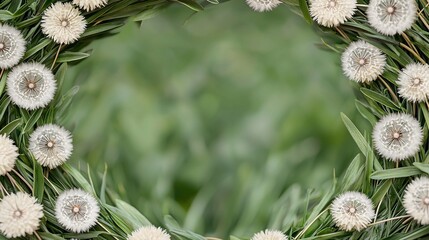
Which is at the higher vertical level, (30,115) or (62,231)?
(30,115)

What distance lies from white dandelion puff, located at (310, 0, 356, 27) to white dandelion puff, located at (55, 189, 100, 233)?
0.38 meters

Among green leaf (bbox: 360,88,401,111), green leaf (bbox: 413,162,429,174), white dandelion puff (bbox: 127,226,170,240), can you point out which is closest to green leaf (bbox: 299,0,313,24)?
green leaf (bbox: 360,88,401,111)

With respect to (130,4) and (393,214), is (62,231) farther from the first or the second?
(393,214)

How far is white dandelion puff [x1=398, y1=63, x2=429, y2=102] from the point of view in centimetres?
78

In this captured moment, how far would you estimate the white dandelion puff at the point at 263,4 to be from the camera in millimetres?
819

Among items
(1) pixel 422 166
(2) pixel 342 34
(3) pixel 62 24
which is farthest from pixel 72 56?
(1) pixel 422 166

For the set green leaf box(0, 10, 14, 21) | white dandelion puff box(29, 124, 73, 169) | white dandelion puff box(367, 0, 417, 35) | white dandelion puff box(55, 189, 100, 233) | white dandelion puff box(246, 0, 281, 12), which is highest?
green leaf box(0, 10, 14, 21)

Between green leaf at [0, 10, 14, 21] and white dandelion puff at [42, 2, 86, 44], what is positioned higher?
green leaf at [0, 10, 14, 21]

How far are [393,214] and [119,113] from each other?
1.26ft

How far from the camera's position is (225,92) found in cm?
86

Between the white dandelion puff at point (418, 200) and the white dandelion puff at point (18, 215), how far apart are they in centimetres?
46

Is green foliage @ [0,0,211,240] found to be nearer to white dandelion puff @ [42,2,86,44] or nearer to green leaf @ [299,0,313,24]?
white dandelion puff @ [42,2,86,44]

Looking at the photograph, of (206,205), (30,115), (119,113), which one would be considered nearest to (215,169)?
(206,205)

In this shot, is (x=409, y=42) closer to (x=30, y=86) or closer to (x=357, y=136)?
(x=357, y=136)
